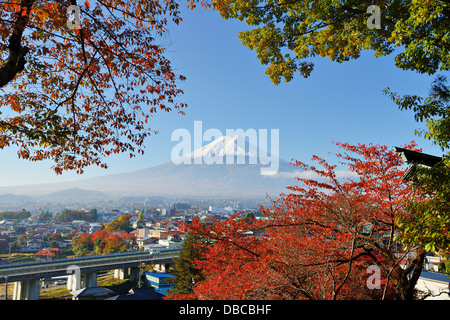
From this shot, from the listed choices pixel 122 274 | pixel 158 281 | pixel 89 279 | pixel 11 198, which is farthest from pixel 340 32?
pixel 11 198

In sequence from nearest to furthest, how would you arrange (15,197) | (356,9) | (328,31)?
(356,9) < (328,31) < (15,197)

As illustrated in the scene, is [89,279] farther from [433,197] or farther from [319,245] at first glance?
[433,197]

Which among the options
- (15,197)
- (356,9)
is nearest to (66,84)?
(356,9)

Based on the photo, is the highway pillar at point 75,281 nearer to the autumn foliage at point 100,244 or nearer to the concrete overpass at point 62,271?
the concrete overpass at point 62,271

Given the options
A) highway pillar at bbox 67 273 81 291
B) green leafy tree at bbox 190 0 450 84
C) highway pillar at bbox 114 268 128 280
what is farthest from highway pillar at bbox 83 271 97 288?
green leafy tree at bbox 190 0 450 84

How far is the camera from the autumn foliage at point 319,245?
452 centimetres

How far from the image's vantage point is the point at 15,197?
6575 inches

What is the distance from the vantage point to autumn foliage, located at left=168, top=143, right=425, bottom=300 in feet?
14.8

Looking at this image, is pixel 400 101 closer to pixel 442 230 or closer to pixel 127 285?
pixel 442 230

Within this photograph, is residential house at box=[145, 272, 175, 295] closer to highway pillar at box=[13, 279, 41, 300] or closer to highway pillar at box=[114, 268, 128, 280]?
highway pillar at box=[114, 268, 128, 280]

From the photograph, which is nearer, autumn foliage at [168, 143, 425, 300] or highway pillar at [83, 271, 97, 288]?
autumn foliage at [168, 143, 425, 300]
